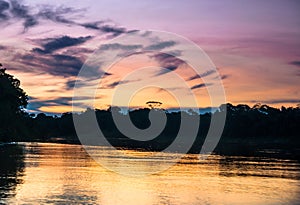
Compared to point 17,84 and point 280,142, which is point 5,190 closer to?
point 17,84

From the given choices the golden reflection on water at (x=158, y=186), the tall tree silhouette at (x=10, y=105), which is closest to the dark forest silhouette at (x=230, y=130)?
the tall tree silhouette at (x=10, y=105)

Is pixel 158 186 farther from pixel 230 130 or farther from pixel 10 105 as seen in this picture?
pixel 230 130

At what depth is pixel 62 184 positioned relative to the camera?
47.0 metres

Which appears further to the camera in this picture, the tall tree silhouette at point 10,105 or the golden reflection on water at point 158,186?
the tall tree silhouette at point 10,105

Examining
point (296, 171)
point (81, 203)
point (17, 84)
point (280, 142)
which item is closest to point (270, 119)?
point (280, 142)

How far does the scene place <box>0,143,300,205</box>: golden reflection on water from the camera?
130 feet

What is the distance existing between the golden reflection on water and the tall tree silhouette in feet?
219

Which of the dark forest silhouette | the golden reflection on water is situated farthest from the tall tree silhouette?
the golden reflection on water

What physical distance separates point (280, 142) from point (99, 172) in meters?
110

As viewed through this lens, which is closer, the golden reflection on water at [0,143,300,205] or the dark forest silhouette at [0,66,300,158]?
the golden reflection on water at [0,143,300,205]

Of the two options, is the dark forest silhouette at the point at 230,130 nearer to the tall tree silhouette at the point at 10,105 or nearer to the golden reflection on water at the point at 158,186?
the tall tree silhouette at the point at 10,105

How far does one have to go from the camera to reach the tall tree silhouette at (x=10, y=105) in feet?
428

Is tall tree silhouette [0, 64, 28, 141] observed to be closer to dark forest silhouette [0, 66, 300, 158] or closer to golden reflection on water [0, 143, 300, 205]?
dark forest silhouette [0, 66, 300, 158]

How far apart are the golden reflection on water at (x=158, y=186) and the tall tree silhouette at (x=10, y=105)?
66.6m
